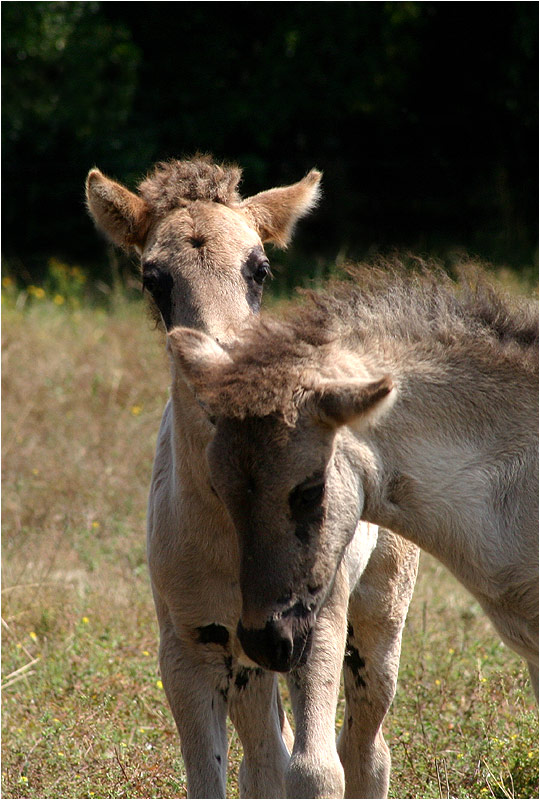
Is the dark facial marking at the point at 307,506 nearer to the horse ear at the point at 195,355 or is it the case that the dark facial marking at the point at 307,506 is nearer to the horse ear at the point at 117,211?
the horse ear at the point at 195,355

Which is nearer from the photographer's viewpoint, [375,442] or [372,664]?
[375,442]

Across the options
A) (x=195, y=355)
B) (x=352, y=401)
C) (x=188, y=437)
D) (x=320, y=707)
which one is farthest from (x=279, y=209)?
(x=320, y=707)

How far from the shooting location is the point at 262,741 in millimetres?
3877

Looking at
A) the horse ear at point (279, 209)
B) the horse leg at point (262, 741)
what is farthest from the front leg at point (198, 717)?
the horse ear at point (279, 209)

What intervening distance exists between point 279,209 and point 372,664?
2.22 meters

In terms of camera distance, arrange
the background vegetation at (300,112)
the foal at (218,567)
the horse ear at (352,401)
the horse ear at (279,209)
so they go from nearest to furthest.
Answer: the horse ear at (352,401)
the foal at (218,567)
the horse ear at (279,209)
the background vegetation at (300,112)

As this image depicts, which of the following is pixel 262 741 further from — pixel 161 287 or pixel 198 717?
pixel 161 287

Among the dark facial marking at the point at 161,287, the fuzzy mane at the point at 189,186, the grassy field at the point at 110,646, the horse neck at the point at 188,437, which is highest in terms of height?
the fuzzy mane at the point at 189,186

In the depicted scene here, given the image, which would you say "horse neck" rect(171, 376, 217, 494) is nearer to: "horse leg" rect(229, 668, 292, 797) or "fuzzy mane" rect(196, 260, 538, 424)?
"fuzzy mane" rect(196, 260, 538, 424)

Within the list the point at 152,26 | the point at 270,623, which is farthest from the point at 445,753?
the point at 152,26

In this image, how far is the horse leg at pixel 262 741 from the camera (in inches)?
148

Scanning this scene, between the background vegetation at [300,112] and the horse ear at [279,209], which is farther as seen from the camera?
the background vegetation at [300,112]

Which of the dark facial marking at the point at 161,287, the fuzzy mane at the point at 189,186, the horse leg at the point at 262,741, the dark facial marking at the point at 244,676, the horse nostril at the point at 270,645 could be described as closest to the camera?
the horse nostril at the point at 270,645

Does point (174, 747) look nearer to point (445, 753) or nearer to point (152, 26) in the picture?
point (445, 753)
